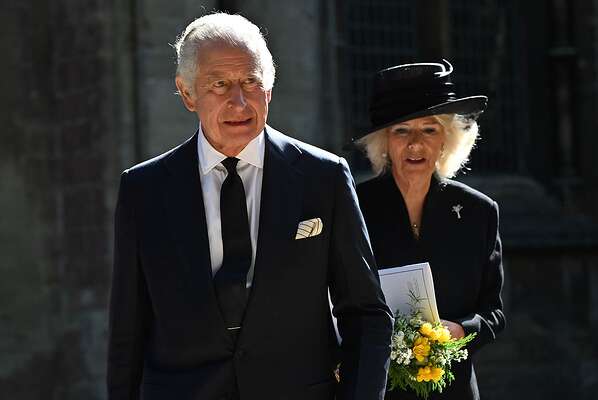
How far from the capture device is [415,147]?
4688 millimetres

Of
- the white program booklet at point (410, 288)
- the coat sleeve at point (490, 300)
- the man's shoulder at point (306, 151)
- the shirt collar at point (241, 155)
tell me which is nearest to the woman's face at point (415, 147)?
the coat sleeve at point (490, 300)

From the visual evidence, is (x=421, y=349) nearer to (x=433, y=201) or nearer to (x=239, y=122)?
(x=433, y=201)

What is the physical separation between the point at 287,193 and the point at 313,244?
0.15 metres

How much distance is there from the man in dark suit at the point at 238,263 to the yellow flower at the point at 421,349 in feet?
2.14

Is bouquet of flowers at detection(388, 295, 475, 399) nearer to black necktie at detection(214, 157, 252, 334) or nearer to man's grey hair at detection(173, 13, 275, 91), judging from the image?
black necktie at detection(214, 157, 252, 334)

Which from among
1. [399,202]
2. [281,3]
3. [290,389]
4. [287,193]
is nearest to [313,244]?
[287,193]

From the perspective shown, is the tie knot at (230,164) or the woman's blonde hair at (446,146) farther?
the woman's blonde hair at (446,146)

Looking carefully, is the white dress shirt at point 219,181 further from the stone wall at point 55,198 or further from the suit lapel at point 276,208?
the stone wall at point 55,198

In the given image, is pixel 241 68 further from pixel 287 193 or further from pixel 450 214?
pixel 450 214

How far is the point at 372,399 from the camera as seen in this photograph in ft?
11.1

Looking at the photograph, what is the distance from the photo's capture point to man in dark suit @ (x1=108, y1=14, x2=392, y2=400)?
3365 mm

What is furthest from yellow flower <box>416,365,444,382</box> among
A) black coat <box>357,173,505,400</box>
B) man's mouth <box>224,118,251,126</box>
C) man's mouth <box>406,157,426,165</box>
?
man's mouth <box>224,118,251,126</box>

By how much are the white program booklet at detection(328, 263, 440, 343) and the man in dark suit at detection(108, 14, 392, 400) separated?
0.79 meters

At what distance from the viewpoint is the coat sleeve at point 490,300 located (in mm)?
4539
